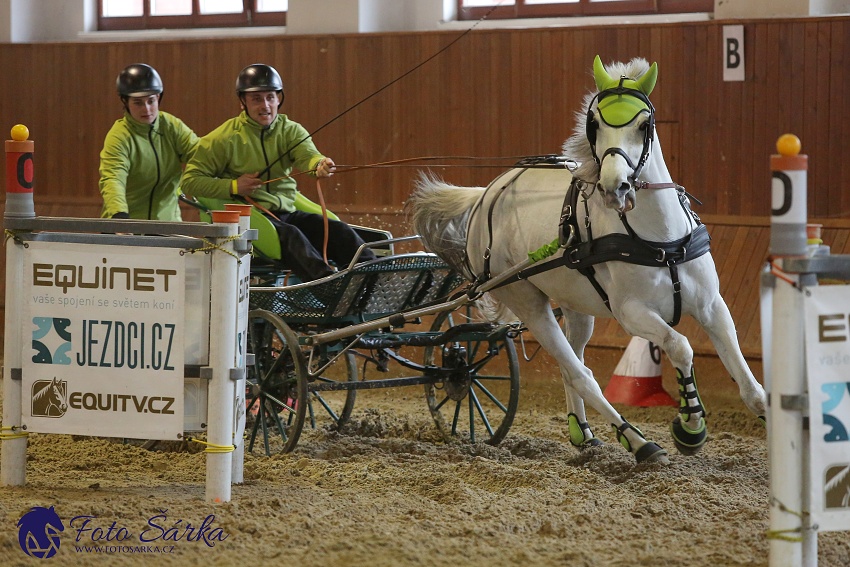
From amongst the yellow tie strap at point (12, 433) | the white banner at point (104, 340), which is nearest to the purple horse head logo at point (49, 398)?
the white banner at point (104, 340)

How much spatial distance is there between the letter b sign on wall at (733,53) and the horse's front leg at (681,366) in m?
3.39

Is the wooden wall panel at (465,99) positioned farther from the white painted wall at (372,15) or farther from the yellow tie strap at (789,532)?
the yellow tie strap at (789,532)

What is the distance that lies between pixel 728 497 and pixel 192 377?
2138 millimetres

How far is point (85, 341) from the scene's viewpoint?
419cm

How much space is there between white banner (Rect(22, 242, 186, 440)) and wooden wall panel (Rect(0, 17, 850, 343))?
2.32 metres

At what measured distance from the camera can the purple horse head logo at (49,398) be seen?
423cm

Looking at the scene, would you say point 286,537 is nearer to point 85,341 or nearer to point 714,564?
point 85,341

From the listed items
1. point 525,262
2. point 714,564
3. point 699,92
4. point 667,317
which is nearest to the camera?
point 714,564

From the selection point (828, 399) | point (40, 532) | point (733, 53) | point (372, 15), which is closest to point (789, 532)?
point (828, 399)

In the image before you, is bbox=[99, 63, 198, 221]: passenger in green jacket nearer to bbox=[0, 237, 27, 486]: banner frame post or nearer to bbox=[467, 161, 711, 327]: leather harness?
bbox=[0, 237, 27, 486]: banner frame post

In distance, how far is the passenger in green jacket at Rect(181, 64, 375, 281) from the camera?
5.68 m

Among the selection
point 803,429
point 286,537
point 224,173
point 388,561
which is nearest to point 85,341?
point 286,537

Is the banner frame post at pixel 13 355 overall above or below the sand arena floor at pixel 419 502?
above

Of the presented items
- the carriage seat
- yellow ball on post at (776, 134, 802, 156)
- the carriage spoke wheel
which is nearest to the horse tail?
the carriage seat
